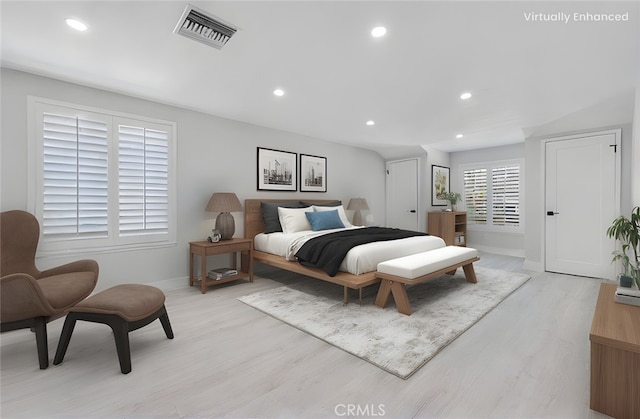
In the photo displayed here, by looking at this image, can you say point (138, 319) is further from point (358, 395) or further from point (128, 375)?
point (358, 395)

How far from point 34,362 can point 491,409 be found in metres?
2.99

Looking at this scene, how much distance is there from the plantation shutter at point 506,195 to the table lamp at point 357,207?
291 cm

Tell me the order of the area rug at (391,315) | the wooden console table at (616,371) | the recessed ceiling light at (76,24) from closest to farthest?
the wooden console table at (616,371) < the recessed ceiling light at (76,24) < the area rug at (391,315)

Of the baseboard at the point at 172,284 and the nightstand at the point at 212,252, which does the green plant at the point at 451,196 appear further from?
the baseboard at the point at 172,284

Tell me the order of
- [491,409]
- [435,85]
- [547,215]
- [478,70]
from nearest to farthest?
[491,409] < [478,70] < [435,85] < [547,215]

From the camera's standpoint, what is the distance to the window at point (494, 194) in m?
6.03

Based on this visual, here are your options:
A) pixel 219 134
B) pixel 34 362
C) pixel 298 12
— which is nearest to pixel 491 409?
pixel 298 12

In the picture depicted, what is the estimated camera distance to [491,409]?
61.8 inches

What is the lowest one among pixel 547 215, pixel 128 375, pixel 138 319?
pixel 128 375

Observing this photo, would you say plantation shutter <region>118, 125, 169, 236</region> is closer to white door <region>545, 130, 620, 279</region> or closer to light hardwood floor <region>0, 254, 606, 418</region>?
light hardwood floor <region>0, 254, 606, 418</region>

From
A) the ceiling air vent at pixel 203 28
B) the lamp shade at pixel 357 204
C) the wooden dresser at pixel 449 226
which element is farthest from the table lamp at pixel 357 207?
the ceiling air vent at pixel 203 28

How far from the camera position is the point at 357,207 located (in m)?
5.97

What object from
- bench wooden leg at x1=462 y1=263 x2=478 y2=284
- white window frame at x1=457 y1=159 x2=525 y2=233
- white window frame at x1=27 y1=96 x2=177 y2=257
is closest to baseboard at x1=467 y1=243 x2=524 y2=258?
white window frame at x1=457 y1=159 x2=525 y2=233

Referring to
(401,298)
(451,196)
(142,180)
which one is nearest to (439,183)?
(451,196)
